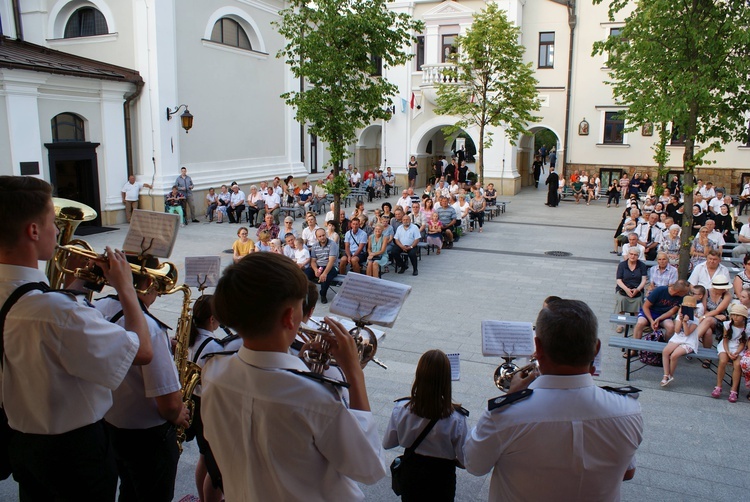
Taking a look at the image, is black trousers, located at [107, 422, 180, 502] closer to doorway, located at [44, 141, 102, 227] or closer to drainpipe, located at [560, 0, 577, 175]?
doorway, located at [44, 141, 102, 227]

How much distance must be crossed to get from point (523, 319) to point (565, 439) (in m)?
7.70

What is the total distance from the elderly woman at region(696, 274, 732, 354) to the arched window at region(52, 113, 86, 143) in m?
16.0

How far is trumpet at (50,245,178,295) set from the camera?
123 inches

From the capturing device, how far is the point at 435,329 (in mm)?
9344

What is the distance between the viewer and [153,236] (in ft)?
12.2

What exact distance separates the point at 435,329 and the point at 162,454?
6.37 meters

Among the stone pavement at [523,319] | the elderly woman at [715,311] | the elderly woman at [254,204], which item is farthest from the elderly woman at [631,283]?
the elderly woman at [254,204]

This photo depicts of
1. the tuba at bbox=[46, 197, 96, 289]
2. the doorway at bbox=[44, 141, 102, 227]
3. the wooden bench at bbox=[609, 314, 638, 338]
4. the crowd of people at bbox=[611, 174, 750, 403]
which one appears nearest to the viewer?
the tuba at bbox=[46, 197, 96, 289]

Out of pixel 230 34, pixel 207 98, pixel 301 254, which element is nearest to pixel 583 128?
pixel 230 34

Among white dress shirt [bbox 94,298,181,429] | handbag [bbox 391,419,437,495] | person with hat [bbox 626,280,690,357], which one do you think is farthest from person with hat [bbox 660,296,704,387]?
white dress shirt [bbox 94,298,181,429]

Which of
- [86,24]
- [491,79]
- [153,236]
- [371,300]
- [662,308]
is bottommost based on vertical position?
[662,308]

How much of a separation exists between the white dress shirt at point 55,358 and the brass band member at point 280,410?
2.29 feet

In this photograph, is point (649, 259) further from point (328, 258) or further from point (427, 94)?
point (427, 94)

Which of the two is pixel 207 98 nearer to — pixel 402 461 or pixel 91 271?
pixel 91 271
